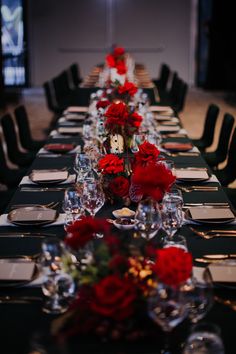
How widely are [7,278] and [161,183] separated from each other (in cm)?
70

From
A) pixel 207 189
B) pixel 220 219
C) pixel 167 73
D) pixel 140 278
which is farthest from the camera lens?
pixel 167 73

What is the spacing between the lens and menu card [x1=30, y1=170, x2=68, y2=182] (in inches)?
153

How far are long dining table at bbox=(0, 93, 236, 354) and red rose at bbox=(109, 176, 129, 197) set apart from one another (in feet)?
0.35

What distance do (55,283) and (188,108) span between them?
33.2 feet

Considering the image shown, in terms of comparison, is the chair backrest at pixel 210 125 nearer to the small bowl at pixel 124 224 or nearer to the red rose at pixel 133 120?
the red rose at pixel 133 120

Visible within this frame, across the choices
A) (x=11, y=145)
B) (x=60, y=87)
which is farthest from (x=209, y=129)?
(x=60, y=87)

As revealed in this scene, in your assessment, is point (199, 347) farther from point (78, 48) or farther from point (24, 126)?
point (78, 48)

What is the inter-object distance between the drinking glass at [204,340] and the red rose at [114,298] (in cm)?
20

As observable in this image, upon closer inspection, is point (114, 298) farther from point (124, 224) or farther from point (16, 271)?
point (124, 224)

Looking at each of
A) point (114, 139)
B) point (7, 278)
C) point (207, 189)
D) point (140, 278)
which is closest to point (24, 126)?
point (114, 139)

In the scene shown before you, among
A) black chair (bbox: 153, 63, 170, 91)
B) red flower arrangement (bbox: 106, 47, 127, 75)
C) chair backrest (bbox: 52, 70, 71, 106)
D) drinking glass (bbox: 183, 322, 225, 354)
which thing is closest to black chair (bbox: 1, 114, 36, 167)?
red flower arrangement (bbox: 106, 47, 127, 75)

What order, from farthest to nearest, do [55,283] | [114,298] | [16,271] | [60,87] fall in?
[60,87], [16,271], [55,283], [114,298]

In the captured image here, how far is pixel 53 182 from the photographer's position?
12.6 feet

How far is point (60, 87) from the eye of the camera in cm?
922
